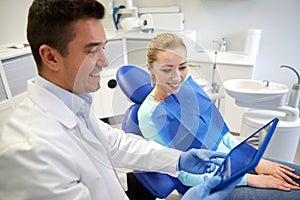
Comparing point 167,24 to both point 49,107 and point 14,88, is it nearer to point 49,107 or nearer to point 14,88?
point 14,88

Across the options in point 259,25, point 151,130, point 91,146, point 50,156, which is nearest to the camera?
point 50,156

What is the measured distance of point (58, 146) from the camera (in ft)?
1.92

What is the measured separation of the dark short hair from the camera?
59 cm

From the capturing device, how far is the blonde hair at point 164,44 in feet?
2.65

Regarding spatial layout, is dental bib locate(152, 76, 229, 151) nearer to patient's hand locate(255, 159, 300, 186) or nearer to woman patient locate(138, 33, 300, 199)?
woman patient locate(138, 33, 300, 199)

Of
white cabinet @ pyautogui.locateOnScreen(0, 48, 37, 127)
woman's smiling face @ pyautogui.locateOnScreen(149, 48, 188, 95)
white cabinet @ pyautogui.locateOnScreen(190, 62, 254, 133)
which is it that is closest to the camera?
woman's smiling face @ pyautogui.locateOnScreen(149, 48, 188, 95)

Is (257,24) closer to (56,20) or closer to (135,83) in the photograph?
(135,83)

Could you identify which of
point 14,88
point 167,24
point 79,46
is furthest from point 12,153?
point 167,24

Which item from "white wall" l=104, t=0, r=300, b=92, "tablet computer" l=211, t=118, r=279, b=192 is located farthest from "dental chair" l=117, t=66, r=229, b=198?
"white wall" l=104, t=0, r=300, b=92

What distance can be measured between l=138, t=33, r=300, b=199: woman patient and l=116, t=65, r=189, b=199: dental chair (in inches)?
2.1

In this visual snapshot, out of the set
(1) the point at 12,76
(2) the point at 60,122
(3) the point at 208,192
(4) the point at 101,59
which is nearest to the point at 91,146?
(2) the point at 60,122

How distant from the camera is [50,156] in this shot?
56 cm

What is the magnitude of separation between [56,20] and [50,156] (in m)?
0.37

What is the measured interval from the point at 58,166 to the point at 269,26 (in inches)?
86.8
